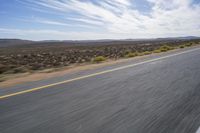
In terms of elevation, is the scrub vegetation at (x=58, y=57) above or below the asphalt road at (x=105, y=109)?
below

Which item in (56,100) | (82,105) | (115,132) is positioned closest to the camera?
(115,132)

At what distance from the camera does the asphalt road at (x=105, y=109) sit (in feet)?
9.39

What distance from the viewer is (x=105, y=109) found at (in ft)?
11.7

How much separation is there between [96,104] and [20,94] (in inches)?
88.6

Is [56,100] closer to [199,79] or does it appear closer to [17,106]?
[17,106]

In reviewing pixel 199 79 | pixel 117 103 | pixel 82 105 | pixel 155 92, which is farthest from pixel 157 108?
pixel 199 79

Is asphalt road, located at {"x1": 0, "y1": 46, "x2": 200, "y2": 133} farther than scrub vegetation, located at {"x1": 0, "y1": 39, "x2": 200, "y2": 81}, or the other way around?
scrub vegetation, located at {"x1": 0, "y1": 39, "x2": 200, "y2": 81}

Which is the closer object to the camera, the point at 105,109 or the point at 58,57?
the point at 105,109

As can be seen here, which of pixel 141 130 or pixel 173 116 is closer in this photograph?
pixel 141 130

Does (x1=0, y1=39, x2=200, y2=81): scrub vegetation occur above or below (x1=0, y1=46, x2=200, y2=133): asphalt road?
below

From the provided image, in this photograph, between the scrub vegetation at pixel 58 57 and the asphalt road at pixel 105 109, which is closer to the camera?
the asphalt road at pixel 105 109

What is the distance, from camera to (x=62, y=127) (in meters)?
2.86

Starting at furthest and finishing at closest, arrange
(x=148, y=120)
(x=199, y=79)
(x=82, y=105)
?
(x=199, y=79) < (x=82, y=105) < (x=148, y=120)

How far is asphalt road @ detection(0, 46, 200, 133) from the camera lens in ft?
9.39
